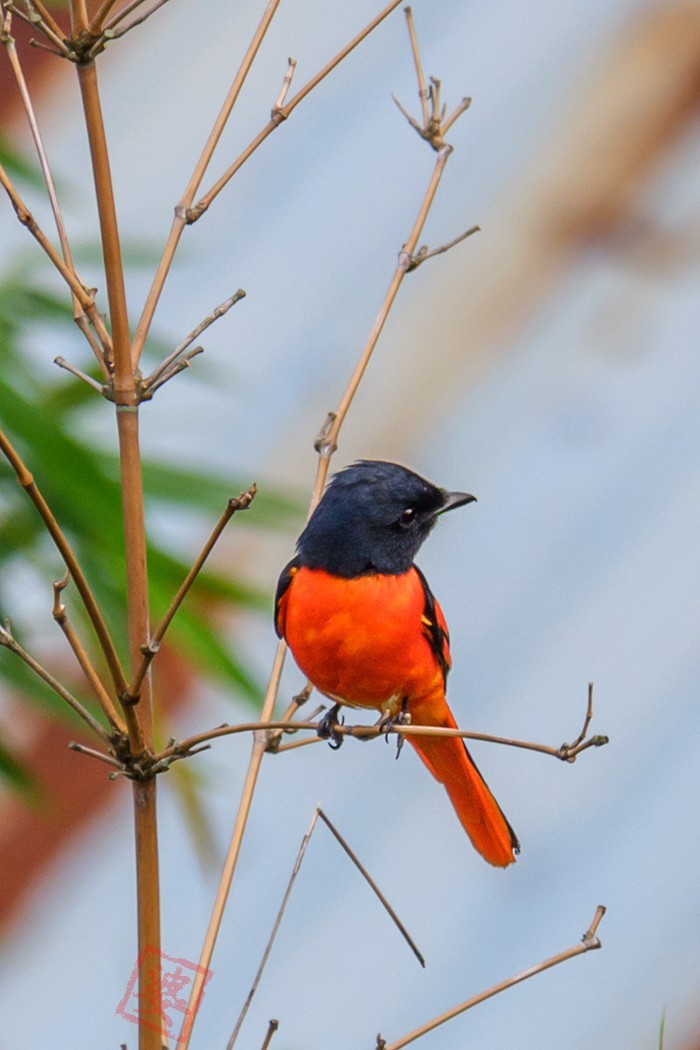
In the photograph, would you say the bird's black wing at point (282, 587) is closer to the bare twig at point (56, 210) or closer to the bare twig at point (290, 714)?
the bare twig at point (290, 714)

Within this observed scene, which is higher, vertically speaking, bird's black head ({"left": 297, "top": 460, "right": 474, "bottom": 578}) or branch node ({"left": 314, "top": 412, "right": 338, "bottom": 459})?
branch node ({"left": 314, "top": 412, "right": 338, "bottom": 459})

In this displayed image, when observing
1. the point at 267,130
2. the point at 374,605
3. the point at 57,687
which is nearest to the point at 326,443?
the point at 374,605

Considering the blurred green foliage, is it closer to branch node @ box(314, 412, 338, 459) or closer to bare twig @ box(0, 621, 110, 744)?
branch node @ box(314, 412, 338, 459)

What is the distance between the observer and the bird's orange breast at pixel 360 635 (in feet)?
3.33

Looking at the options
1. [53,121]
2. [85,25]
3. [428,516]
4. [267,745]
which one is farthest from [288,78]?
[53,121]

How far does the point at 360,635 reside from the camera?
102cm

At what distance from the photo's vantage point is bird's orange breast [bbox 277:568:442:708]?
102 cm

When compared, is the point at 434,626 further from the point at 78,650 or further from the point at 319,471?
the point at 78,650

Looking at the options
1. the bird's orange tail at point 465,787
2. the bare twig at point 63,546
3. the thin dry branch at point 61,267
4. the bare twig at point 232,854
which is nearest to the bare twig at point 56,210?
the thin dry branch at point 61,267

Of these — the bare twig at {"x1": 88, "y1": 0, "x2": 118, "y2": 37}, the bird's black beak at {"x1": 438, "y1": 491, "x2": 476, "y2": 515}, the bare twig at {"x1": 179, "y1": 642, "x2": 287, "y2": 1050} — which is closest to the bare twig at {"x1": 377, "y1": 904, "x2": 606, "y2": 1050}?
the bare twig at {"x1": 179, "y1": 642, "x2": 287, "y2": 1050}

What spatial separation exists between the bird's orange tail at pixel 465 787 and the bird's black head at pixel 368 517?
13cm

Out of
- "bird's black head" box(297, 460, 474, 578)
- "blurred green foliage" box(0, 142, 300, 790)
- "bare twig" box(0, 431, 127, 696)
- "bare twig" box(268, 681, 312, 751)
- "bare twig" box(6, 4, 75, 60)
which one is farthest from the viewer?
"blurred green foliage" box(0, 142, 300, 790)

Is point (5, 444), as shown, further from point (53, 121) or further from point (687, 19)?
point (687, 19)

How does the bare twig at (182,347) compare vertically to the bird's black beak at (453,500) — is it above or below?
below
